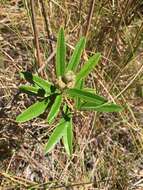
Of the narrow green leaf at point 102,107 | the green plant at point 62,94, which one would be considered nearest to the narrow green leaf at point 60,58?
the green plant at point 62,94

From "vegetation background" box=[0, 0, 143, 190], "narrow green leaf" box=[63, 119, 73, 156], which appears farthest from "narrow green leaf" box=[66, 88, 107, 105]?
"vegetation background" box=[0, 0, 143, 190]

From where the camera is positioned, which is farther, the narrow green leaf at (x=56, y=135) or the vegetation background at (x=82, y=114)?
the vegetation background at (x=82, y=114)

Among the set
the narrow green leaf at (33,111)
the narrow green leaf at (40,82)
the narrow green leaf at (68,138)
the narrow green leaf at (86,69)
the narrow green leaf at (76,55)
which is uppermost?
the narrow green leaf at (76,55)

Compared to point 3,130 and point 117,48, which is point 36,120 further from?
point 117,48

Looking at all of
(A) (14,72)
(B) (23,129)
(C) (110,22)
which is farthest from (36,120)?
(C) (110,22)

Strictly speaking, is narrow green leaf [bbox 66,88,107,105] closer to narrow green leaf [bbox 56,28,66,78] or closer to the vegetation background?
narrow green leaf [bbox 56,28,66,78]

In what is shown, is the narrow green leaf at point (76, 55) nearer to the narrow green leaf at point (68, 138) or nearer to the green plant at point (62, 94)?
the green plant at point (62, 94)
